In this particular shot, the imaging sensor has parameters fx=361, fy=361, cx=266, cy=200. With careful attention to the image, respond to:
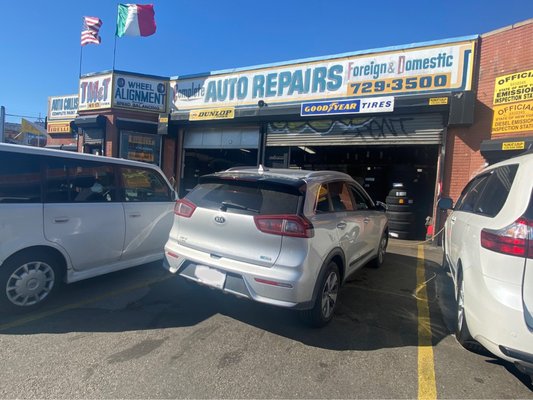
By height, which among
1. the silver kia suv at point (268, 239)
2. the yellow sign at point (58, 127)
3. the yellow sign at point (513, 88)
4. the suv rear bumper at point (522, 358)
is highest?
the yellow sign at point (513, 88)

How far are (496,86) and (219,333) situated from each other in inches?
349

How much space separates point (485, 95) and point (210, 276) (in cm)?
857

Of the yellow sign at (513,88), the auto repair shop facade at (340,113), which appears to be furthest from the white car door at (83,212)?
the yellow sign at (513,88)

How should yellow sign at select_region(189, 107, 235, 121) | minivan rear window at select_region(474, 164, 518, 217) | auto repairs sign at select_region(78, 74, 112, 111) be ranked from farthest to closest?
1. auto repairs sign at select_region(78, 74, 112, 111)
2. yellow sign at select_region(189, 107, 235, 121)
3. minivan rear window at select_region(474, 164, 518, 217)

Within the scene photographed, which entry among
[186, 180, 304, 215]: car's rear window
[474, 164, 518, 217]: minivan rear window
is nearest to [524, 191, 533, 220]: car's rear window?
[474, 164, 518, 217]: minivan rear window

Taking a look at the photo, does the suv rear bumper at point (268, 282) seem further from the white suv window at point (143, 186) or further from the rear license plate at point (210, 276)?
the white suv window at point (143, 186)

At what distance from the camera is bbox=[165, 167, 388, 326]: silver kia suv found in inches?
139

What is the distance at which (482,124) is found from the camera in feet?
29.5

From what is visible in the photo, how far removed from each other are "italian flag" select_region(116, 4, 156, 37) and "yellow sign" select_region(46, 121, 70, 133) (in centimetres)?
657

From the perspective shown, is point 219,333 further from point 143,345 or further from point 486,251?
point 486,251

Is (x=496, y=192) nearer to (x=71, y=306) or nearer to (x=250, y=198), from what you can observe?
(x=250, y=198)

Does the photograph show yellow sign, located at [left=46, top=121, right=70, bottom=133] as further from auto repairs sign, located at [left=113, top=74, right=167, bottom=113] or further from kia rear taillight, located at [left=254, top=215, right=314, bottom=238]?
kia rear taillight, located at [left=254, top=215, right=314, bottom=238]

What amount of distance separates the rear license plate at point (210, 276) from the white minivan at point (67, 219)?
1.63m

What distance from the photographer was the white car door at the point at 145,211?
514 cm
